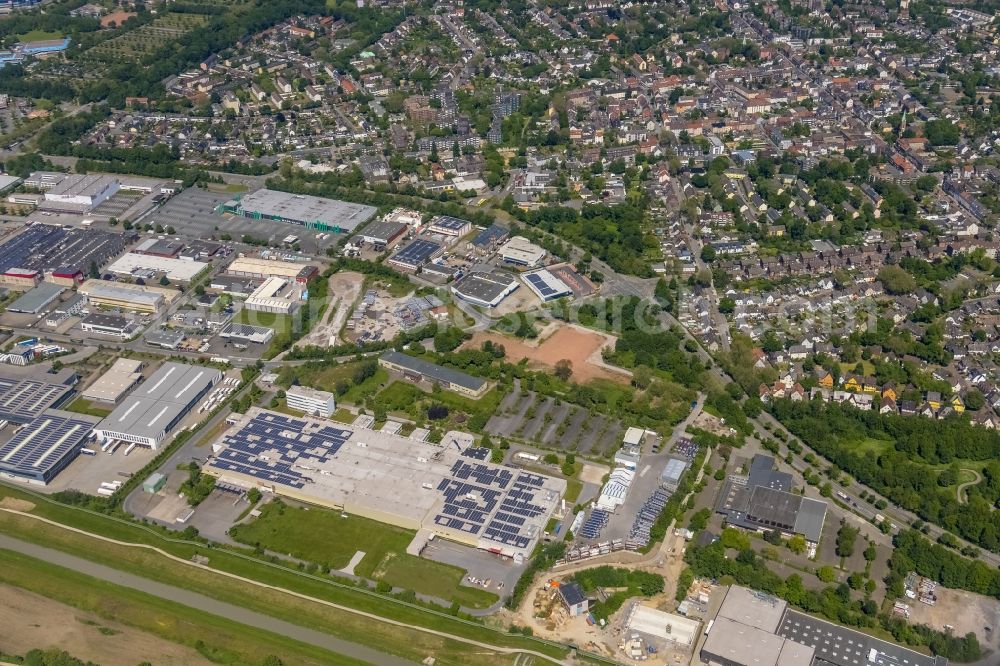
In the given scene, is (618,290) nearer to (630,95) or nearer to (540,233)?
(540,233)

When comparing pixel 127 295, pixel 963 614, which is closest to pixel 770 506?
pixel 963 614

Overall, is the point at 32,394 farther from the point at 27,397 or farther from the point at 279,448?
the point at 279,448

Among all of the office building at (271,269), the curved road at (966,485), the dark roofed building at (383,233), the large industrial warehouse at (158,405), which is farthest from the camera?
the dark roofed building at (383,233)

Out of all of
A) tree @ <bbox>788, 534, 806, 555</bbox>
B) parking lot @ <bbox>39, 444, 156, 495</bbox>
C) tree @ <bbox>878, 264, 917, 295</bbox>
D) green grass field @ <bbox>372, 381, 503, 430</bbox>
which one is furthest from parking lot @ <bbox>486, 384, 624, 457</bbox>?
tree @ <bbox>878, 264, 917, 295</bbox>

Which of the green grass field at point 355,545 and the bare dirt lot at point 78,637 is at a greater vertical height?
the bare dirt lot at point 78,637

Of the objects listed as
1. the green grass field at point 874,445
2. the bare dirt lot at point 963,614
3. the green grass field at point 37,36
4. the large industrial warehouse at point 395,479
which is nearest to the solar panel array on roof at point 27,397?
the large industrial warehouse at point 395,479

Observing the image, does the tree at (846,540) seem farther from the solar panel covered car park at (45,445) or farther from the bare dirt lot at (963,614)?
the solar panel covered car park at (45,445)

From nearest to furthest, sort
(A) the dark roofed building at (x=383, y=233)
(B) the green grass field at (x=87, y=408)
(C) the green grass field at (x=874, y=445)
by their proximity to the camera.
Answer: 1. (C) the green grass field at (x=874, y=445)
2. (B) the green grass field at (x=87, y=408)
3. (A) the dark roofed building at (x=383, y=233)
